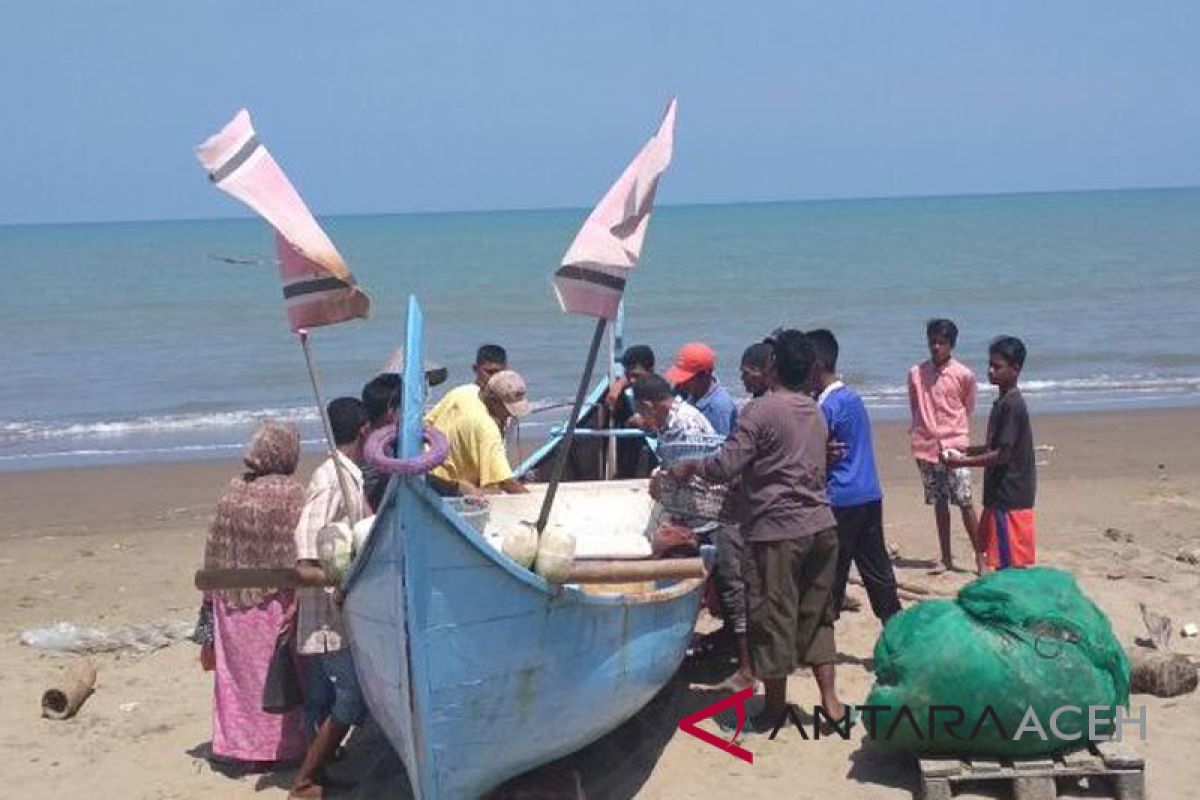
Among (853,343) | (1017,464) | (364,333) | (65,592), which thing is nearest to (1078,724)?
(1017,464)

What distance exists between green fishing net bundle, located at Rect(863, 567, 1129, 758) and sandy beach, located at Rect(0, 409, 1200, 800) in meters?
0.37

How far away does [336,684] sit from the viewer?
5.82m

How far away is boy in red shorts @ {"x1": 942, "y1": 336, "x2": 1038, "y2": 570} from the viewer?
7281 mm

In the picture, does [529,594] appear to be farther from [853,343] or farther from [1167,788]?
[853,343]

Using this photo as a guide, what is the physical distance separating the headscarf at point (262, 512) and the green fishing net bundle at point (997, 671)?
239 centimetres

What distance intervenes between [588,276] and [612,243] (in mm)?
133

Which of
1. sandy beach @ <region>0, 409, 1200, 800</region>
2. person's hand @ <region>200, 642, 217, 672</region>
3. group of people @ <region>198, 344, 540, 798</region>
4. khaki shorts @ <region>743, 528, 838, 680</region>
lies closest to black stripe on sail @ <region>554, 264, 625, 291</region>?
group of people @ <region>198, 344, 540, 798</region>

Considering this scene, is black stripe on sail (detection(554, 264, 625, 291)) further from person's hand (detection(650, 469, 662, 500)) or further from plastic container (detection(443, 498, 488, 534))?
person's hand (detection(650, 469, 662, 500))

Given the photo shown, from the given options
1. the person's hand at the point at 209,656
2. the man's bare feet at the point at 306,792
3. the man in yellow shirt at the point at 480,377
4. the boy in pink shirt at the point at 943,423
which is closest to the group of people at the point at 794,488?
the boy in pink shirt at the point at 943,423

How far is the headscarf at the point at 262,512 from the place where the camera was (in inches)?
231

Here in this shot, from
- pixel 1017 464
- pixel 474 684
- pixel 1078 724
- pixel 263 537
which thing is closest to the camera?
pixel 474 684

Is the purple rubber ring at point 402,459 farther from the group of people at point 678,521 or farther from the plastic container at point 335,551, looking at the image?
the group of people at point 678,521

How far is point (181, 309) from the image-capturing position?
120 ft

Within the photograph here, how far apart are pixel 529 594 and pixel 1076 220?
263 ft
